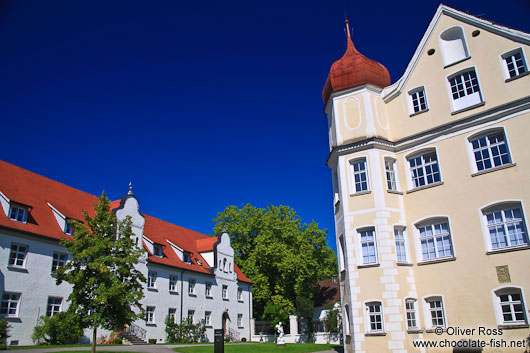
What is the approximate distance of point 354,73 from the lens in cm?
2292

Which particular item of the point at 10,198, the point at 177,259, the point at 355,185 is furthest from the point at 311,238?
the point at 10,198

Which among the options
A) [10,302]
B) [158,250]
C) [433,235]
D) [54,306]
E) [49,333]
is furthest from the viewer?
[158,250]

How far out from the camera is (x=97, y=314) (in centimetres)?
1672

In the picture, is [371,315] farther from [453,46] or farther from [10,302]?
[10,302]

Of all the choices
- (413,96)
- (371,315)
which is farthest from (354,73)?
(371,315)

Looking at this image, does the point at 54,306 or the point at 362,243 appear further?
the point at 54,306

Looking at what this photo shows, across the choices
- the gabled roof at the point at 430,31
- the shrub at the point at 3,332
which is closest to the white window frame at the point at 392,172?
the gabled roof at the point at 430,31

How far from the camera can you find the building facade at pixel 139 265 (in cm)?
2320

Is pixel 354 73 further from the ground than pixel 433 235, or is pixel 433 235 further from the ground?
pixel 354 73

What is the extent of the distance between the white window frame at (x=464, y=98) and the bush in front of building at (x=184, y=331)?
999 inches

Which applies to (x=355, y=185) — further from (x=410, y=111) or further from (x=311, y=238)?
(x=311, y=238)

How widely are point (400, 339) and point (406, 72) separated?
13357 millimetres

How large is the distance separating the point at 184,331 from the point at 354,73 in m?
23.6

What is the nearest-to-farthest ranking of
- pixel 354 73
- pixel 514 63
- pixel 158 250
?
pixel 514 63, pixel 354 73, pixel 158 250
